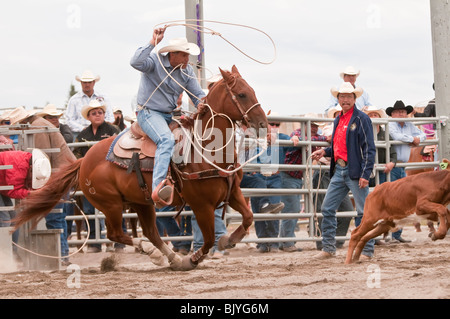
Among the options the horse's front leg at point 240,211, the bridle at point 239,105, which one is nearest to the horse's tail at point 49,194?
the horse's front leg at point 240,211

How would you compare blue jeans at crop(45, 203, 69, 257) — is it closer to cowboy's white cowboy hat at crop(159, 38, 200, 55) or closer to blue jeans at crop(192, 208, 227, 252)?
blue jeans at crop(192, 208, 227, 252)

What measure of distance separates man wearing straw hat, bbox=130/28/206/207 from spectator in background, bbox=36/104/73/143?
150 inches

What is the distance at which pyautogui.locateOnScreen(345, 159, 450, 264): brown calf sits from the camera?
314 inches

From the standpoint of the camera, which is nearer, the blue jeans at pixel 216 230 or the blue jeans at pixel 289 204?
the blue jeans at pixel 216 230

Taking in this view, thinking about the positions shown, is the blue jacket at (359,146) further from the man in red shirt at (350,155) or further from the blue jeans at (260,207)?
the blue jeans at (260,207)

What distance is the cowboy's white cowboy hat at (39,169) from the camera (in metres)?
9.41

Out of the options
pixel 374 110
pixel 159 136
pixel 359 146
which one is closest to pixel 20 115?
pixel 159 136

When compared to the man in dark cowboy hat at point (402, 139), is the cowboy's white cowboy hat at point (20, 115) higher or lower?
→ higher

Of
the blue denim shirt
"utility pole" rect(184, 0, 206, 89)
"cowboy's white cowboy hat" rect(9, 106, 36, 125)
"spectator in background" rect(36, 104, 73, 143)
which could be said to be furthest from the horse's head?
"spectator in background" rect(36, 104, 73, 143)

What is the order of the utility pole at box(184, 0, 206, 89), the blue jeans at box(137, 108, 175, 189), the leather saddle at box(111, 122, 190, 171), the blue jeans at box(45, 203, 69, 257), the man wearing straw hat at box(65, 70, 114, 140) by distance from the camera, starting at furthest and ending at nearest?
the man wearing straw hat at box(65, 70, 114, 140), the blue jeans at box(45, 203, 69, 257), the utility pole at box(184, 0, 206, 89), the leather saddle at box(111, 122, 190, 171), the blue jeans at box(137, 108, 175, 189)

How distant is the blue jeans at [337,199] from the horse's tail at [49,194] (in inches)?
121
